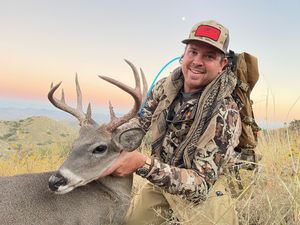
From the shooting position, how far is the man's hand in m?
4.67

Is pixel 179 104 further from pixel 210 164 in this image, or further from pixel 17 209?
pixel 17 209

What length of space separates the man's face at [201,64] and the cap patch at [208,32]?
0.12 m

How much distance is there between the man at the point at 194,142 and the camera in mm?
4727

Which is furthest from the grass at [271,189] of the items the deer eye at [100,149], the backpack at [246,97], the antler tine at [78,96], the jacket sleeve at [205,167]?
the antler tine at [78,96]

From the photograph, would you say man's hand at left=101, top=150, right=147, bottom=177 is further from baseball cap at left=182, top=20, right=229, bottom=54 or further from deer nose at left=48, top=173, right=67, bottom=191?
baseball cap at left=182, top=20, right=229, bottom=54

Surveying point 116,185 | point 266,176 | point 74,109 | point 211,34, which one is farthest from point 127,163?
point 211,34

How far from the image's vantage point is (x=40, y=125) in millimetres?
23422

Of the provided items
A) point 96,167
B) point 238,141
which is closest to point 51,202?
point 96,167

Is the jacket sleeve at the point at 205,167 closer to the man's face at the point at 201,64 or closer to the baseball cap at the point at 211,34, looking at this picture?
the man's face at the point at 201,64

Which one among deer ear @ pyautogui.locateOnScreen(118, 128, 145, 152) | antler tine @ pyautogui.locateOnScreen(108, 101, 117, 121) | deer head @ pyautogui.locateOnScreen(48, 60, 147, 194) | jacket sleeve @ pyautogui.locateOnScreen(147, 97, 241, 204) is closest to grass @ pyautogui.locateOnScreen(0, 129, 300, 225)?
jacket sleeve @ pyautogui.locateOnScreen(147, 97, 241, 204)

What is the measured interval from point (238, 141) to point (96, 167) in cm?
162

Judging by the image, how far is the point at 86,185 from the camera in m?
5.14

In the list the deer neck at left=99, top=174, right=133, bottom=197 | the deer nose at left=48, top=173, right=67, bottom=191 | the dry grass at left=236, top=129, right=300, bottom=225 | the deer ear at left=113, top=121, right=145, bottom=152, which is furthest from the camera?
the deer neck at left=99, top=174, right=133, bottom=197

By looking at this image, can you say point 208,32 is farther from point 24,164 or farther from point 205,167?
point 24,164
